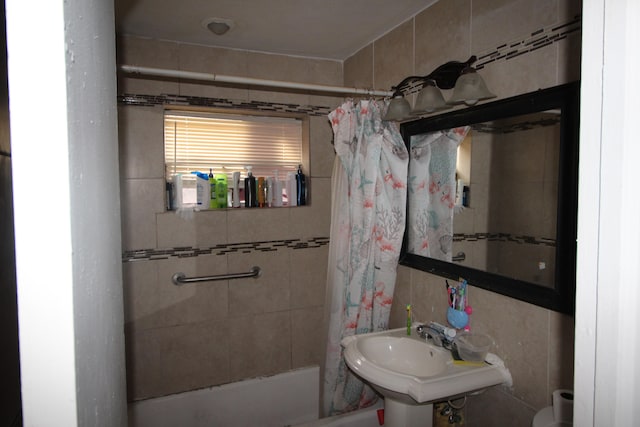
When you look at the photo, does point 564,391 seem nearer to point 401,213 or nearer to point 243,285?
point 401,213

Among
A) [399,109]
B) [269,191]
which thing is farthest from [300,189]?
[399,109]

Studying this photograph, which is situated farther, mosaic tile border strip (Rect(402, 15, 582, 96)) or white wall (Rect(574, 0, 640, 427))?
mosaic tile border strip (Rect(402, 15, 582, 96))

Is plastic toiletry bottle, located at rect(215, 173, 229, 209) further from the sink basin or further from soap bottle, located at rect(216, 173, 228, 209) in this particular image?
the sink basin

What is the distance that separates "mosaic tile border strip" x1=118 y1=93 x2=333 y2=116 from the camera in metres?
2.18

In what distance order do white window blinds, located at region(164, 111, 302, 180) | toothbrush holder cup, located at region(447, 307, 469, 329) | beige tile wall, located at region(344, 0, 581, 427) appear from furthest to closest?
white window blinds, located at region(164, 111, 302, 180) < toothbrush holder cup, located at region(447, 307, 469, 329) < beige tile wall, located at region(344, 0, 581, 427)

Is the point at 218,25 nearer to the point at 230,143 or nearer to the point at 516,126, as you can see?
the point at 230,143

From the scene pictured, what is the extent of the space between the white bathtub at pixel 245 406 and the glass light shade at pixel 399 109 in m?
1.58

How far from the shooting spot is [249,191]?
2.47m

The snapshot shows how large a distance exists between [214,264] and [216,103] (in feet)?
3.35

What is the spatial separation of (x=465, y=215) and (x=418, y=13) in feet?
3.55

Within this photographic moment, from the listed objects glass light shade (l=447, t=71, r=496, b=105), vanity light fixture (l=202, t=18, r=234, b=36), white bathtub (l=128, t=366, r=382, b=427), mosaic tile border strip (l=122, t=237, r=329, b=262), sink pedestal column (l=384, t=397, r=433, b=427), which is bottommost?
white bathtub (l=128, t=366, r=382, b=427)

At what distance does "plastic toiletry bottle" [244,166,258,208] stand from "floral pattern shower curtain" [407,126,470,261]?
103 cm

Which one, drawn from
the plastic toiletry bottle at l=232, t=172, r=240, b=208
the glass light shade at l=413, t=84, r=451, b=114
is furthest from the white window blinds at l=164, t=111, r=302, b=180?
the glass light shade at l=413, t=84, r=451, b=114

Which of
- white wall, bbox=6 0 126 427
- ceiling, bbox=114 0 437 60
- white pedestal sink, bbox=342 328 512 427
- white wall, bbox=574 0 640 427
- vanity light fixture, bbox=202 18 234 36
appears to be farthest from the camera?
vanity light fixture, bbox=202 18 234 36
